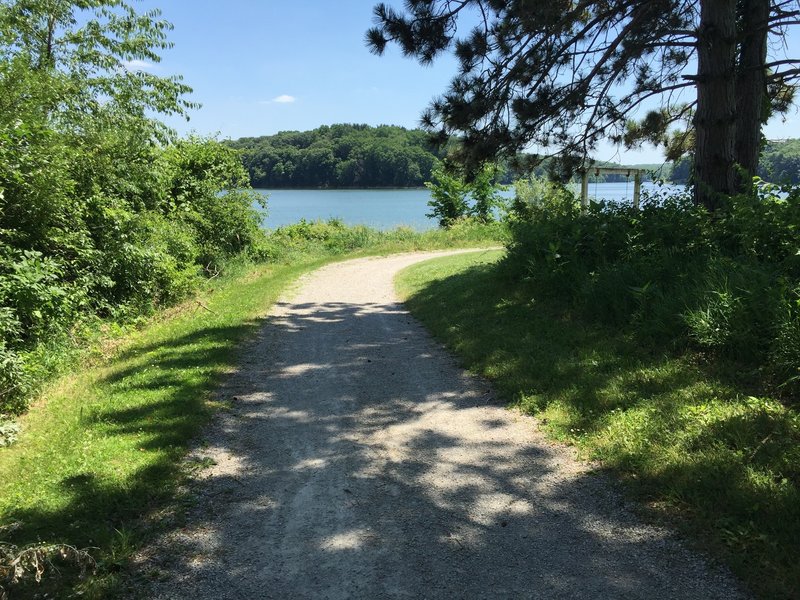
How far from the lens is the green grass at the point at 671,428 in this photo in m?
3.16

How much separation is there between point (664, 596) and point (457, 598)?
3.44 ft

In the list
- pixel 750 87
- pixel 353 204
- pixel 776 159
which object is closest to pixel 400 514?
pixel 750 87

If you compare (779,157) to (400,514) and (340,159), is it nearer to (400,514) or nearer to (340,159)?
(400,514)

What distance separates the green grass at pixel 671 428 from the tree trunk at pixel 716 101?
2935 millimetres

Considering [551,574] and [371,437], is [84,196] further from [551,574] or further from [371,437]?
[551,574]

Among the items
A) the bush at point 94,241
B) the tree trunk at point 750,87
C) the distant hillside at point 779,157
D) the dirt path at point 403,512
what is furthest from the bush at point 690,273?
the bush at point 94,241

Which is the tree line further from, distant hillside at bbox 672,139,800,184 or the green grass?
distant hillside at bbox 672,139,800,184

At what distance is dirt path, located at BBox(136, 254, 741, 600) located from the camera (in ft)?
9.77

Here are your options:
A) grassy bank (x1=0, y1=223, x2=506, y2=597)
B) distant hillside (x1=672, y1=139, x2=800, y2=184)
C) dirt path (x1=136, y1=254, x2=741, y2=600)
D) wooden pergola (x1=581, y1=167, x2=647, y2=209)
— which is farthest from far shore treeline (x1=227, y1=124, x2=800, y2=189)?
dirt path (x1=136, y1=254, x2=741, y2=600)

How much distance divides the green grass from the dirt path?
0.78 feet

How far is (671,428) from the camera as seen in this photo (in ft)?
14.4

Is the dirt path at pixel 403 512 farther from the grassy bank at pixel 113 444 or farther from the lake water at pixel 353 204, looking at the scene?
the lake water at pixel 353 204

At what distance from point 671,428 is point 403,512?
2285mm

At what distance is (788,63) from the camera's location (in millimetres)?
7863
